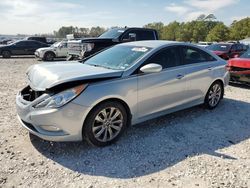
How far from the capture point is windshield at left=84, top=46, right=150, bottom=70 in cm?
446

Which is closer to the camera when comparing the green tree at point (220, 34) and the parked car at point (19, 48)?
the parked car at point (19, 48)

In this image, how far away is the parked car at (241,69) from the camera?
8.17 meters

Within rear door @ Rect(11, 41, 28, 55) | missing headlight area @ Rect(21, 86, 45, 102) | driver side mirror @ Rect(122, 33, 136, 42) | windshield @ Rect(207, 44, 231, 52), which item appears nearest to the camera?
missing headlight area @ Rect(21, 86, 45, 102)

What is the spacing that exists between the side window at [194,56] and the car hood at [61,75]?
174 cm

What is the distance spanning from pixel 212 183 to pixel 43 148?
7.92 feet

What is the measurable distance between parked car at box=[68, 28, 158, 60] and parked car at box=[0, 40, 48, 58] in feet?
34.5

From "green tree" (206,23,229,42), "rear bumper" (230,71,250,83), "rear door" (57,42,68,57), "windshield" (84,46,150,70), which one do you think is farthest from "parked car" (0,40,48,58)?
"green tree" (206,23,229,42)

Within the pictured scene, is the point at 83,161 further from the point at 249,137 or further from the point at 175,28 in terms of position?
the point at 175,28

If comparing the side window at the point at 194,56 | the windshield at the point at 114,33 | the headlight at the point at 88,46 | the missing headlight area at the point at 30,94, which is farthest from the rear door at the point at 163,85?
the windshield at the point at 114,33

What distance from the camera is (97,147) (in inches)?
156

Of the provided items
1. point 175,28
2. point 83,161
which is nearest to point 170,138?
point 83,161

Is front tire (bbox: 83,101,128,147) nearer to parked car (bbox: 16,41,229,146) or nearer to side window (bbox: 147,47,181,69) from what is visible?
parked car (bbox: 16,41,229,146)

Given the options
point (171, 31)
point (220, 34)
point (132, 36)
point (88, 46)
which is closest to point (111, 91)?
point (88, 46)

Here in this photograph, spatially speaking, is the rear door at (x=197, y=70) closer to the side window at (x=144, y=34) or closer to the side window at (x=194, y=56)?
the side window at (x=194, y=56)
